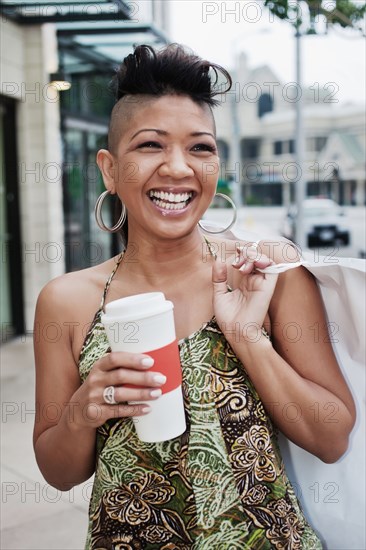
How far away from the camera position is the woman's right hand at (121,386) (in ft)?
3.65

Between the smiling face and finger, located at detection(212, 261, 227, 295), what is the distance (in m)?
0.10

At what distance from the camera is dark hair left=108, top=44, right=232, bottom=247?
4.44 ft

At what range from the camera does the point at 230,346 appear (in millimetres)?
1345

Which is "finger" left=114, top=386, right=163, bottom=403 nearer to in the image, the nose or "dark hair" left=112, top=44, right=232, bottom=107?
the nose

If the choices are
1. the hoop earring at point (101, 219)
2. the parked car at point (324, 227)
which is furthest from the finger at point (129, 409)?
the parked car at point (324, 227)

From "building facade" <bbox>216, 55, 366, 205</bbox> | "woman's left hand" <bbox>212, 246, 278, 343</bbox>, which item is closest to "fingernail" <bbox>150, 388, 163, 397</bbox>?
"woman's left hand" <bbox>212, 246, 278, 343</bbox>

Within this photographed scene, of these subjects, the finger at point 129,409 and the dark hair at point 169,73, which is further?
the dark hair at point 169,73

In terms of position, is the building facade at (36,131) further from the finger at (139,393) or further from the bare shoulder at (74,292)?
the finger at (139,393)

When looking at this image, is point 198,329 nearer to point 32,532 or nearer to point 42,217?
point 32,532

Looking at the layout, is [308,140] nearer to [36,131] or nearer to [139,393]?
[36,131]

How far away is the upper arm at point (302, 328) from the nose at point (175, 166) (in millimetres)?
256

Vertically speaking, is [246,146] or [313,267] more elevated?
[246,146]

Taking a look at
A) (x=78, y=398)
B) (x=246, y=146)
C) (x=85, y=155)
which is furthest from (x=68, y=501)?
(x=246, y=146)

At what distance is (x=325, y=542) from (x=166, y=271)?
0.72m
